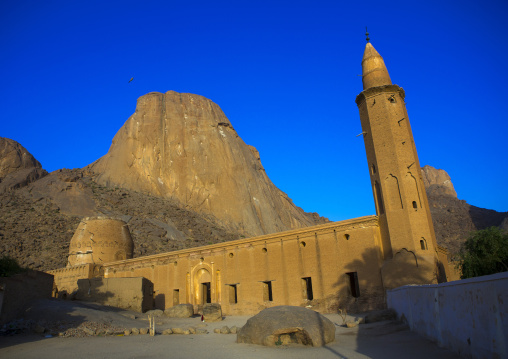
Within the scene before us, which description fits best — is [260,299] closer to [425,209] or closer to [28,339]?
[425,209]

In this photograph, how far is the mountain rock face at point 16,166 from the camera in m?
53.5

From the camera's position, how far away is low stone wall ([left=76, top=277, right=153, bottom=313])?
20122 mm

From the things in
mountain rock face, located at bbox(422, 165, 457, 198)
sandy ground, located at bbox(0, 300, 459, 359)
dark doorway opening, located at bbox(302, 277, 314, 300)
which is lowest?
sandy ground, located at bbox(0, 300, 459, 359)

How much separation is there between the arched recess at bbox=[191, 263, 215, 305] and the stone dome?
25.4ft

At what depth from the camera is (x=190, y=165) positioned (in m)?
65.2

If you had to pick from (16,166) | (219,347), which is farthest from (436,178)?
(219,347)

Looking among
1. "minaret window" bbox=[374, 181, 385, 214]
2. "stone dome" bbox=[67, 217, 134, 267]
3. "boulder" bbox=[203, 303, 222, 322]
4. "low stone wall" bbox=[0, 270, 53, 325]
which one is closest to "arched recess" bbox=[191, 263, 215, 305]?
"boulder" bbox=[203, 303, 222, 322]

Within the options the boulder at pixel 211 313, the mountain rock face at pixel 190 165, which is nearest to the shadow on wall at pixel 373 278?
the boulder at pixel 211 313

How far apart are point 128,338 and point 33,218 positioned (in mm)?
40144

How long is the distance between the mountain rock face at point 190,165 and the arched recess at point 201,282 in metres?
37.4

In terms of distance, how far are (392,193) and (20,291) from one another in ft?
52.4

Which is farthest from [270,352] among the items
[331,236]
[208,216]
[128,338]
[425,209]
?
[208,216]

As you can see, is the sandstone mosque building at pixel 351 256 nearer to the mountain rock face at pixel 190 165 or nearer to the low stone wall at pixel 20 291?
the low stone wall at pixel 20 291

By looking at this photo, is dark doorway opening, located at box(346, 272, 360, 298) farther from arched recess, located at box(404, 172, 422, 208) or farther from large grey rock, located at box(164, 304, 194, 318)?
A: large grey rock, located at box(164, 304, 194, 318)
